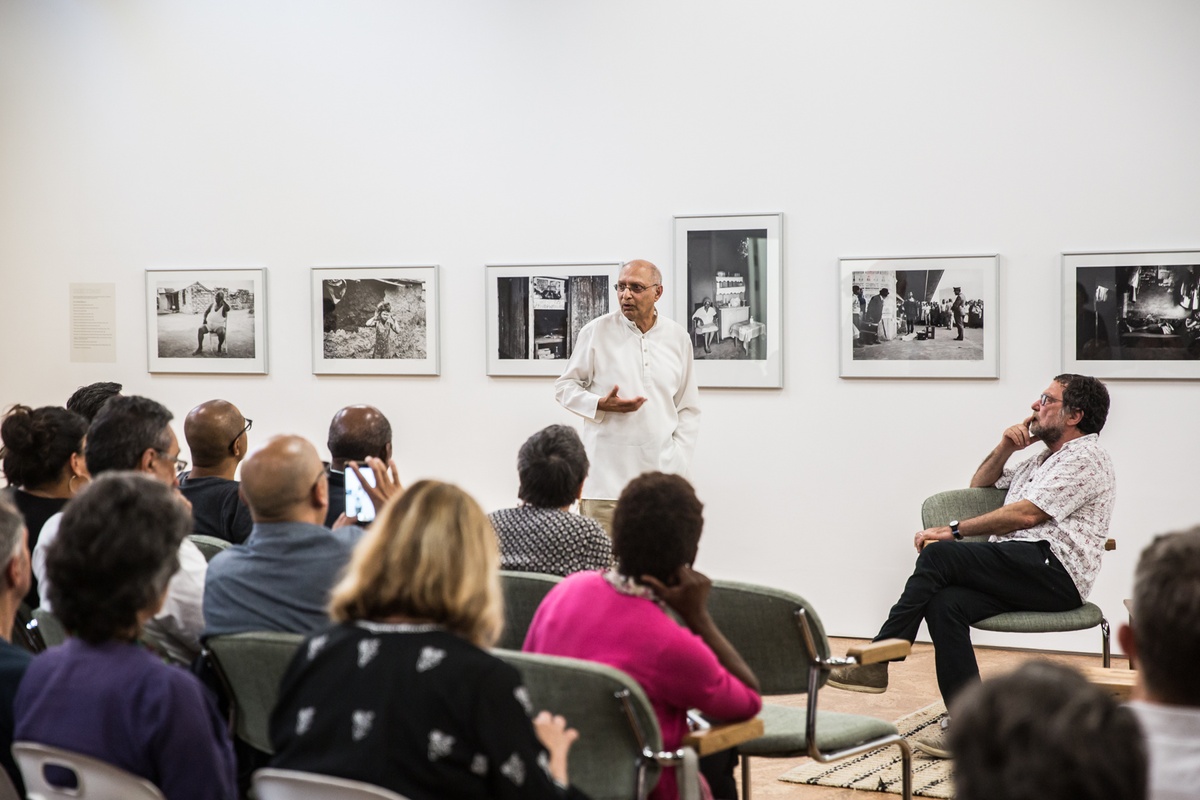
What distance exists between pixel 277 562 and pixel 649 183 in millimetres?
4311

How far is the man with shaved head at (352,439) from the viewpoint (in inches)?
159

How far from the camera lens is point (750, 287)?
21.1ft

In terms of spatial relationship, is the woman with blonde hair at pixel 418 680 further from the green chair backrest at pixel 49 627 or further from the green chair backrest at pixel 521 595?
the green chair backrest at pixel 49 627

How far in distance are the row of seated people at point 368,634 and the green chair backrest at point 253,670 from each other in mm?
139

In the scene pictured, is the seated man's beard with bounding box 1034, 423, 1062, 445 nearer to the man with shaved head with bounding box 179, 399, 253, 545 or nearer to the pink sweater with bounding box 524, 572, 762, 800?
the pink sweater with bounding box 524, 572, 762, 800

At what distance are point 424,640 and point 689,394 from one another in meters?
3.88

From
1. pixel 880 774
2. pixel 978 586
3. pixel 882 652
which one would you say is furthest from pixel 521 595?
pixel 978 586

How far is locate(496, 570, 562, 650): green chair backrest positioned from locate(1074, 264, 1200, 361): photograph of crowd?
391cm

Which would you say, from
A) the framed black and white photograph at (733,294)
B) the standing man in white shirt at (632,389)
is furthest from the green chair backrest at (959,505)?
the framed black and white photograph at (733,294)

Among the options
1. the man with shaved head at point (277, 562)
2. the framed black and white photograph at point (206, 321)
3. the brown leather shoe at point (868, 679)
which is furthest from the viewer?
the framed black and white photograph at point (206, 321)

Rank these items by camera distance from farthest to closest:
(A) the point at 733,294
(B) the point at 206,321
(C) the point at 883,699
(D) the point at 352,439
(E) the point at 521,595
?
(B) the point at 206,321 → (A) the point at 733,294 → (C) the point at 883,699 → (D) the point at 352,439 → (E) the point at 521,595

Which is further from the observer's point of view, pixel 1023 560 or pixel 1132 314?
pixel 1132 314

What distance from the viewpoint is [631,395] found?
5.55 metres

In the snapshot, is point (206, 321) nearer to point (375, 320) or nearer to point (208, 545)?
point (375, 320)
